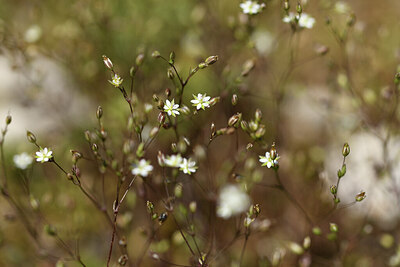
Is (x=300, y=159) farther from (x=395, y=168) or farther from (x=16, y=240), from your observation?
(x=16, y=240)

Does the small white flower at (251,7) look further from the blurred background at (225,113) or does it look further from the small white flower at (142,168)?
the small white flower at (142,168)

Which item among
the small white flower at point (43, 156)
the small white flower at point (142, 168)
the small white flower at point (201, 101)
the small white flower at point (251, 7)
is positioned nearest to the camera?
the small white flower at point (142, 168)

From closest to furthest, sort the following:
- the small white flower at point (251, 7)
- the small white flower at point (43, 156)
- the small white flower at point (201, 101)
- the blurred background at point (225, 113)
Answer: the small white flower at point (43, 156) < the small white flower at point (201, 101) < the small white flower at point (251, 7) < the blurred background at point (225, 113)

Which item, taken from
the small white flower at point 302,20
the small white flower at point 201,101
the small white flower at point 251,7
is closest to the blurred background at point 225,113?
the small white flower at point 302,20

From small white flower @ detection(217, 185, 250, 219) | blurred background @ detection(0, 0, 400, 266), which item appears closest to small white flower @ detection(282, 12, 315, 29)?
blurred background @ detection(0, 0, 400, 266)

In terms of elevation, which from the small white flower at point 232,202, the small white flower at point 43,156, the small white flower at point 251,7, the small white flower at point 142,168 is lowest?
the small white flower at point 142,168

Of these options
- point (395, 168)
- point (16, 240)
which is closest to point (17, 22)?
point (16, 240)

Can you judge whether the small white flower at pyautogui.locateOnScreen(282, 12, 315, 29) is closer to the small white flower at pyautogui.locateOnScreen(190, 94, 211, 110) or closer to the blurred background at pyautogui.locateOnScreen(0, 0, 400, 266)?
the blurred background at pyautogui.locateOnScreen(0, 0, 400, 266)
